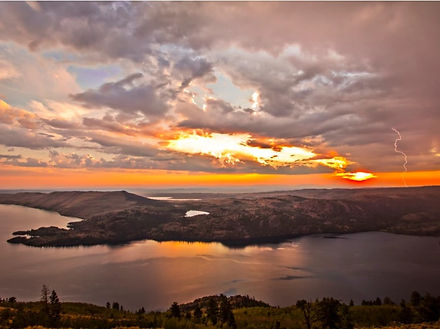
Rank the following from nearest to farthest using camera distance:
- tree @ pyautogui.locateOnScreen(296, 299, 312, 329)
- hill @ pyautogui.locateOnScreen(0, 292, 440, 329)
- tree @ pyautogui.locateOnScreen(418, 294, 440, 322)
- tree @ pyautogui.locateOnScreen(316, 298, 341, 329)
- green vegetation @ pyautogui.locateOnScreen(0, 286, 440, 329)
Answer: tree @ pyautogui.locateOnScreen(296, 299, 312, 329), green vegetation @ pyautogui.locateOnScreen(0, 286, 440, 329), hill @ pyautogui.locateOnScreen(0, 292, 440, 329), tree @ pyautogui.locateOnScreen(316, 298, 341, 329), tree @ pyautogui.locateOnScreen(418, 294, 440, 322)

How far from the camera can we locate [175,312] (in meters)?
97.7

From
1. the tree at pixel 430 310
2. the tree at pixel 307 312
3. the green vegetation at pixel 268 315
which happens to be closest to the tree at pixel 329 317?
the green vegetation at pixel 268 315

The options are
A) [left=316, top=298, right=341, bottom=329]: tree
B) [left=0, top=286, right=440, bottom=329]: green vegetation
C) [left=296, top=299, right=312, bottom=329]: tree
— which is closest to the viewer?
[left=296, top=299, right=312, bottom=329]: tree

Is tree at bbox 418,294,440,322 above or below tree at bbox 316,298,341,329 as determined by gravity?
below

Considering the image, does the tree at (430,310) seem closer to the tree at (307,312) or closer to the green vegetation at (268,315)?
the green vegetation at (268,315)

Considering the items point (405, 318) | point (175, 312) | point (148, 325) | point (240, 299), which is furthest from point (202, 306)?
point (148, 325)

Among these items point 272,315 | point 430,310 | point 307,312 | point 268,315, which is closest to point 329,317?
point 307,312

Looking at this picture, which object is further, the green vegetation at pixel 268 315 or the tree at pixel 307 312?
the green vegetation at pixel 268 315

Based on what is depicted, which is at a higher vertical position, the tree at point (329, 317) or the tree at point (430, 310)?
the tree at point (329, 317)

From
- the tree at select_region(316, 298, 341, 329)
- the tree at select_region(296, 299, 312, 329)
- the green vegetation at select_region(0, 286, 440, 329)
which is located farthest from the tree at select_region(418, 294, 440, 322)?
the tree at select_region(316, 298, 341, 329)

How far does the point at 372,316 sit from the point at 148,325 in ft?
306

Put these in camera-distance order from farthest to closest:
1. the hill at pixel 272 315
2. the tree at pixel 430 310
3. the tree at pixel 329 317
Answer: the tree at pixel 430 310, the tree at pixel 329 317, the hill at pixel 272 315

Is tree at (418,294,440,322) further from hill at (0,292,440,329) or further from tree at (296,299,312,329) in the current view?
tree at (296,299,312,329)

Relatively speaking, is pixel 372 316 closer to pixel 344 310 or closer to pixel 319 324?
pixel 344 310
